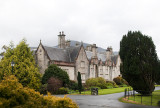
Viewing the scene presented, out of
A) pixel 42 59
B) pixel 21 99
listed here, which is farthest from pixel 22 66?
pixel 21 99

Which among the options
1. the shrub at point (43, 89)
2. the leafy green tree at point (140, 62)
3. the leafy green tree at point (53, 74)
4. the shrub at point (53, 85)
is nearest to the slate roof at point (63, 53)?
the leafy green tree at point (53, 74)

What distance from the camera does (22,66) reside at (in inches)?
1393

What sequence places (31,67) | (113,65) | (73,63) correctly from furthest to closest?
(113,65), (73,63), (31,67)

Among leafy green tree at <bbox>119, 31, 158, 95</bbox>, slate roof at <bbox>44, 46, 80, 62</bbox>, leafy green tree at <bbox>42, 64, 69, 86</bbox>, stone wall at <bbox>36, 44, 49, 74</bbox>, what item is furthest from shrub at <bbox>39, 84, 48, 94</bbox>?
leafy green tree at <bbox>119, 31, 158, 95</bbox>

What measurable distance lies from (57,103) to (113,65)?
51355 mm

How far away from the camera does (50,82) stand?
116 ft

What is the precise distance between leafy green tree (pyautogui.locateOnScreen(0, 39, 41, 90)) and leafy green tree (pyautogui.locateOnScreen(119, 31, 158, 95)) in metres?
15.4

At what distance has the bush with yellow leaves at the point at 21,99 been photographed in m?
9.45

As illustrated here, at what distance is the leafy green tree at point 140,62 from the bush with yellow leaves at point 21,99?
17491mm

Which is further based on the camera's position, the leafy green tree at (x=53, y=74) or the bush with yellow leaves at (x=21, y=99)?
the leafy green tree at (x=53, y=74)

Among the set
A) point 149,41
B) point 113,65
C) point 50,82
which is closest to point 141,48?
point 149,41

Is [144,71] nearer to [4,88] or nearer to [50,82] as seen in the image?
Answer: [50,82]

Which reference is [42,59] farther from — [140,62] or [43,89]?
[140,62]

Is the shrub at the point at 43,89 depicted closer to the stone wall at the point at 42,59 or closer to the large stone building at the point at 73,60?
the large stone building at the point at 73,60
